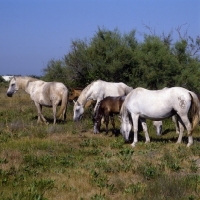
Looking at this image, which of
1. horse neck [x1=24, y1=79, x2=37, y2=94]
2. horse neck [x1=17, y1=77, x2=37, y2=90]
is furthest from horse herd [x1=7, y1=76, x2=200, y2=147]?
horse neck [x1=17, y1=77, x2=37, y2=90]

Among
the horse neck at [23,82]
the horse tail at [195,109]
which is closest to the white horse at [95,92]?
the horse neck at [23,82]

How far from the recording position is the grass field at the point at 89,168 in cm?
652

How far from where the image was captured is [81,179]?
7.36 m

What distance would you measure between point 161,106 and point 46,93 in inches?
242

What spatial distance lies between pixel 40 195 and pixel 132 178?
82.9 inches

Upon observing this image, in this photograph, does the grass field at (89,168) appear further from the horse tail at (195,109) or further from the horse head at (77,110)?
the horse head at (77,110)

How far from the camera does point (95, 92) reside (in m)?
15.0

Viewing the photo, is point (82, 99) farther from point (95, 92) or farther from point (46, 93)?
point (46, 93)

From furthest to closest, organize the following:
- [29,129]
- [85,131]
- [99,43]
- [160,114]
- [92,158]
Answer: [99,43] < [85,131] < [29,129] < [160,114] < [92,158]

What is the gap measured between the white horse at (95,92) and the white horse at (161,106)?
3.47 metres

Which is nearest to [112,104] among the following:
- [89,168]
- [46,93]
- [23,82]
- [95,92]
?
[95,92]

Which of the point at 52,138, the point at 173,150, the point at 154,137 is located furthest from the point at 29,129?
the point at 173,150

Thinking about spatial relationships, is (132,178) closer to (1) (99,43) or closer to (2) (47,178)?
(2) (47,178)

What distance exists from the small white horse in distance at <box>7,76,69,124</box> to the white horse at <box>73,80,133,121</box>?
2.41ft
